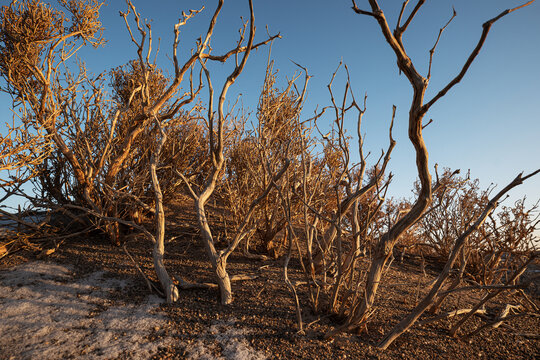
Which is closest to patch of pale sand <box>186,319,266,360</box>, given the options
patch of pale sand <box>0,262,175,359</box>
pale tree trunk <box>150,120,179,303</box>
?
patch of pale sand <box>0,262,175,359</box>

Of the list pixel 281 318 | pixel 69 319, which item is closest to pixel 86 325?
pixel 69 319

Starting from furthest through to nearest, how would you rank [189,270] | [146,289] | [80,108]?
[80,108] → [189,270] → [146,289]

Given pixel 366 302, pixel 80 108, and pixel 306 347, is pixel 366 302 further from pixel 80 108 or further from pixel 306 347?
pixel 80 108

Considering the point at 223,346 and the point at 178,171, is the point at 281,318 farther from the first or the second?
the point at 178,171

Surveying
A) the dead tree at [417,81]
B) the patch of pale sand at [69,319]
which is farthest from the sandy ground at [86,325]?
the dead tree at [417,81]

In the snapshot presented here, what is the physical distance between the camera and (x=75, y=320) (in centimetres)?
256

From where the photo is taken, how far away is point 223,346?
7.48 feet

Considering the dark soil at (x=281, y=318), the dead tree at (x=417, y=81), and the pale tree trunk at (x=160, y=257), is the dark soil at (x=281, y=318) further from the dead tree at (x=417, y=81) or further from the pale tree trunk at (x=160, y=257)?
the dead tree at (x=417, y=81)

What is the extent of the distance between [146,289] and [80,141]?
8.44 ft

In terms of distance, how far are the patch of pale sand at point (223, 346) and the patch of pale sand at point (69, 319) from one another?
0.24m

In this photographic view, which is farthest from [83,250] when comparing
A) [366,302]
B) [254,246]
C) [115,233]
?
[366,302]

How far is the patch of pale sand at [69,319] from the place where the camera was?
86.6 inches

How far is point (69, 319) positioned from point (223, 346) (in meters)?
1.40

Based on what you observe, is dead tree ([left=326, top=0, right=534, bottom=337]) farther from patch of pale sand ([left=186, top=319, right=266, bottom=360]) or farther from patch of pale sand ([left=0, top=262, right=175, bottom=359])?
patch of pale sand ([left=0, top=262, right=175, bottom=359])
